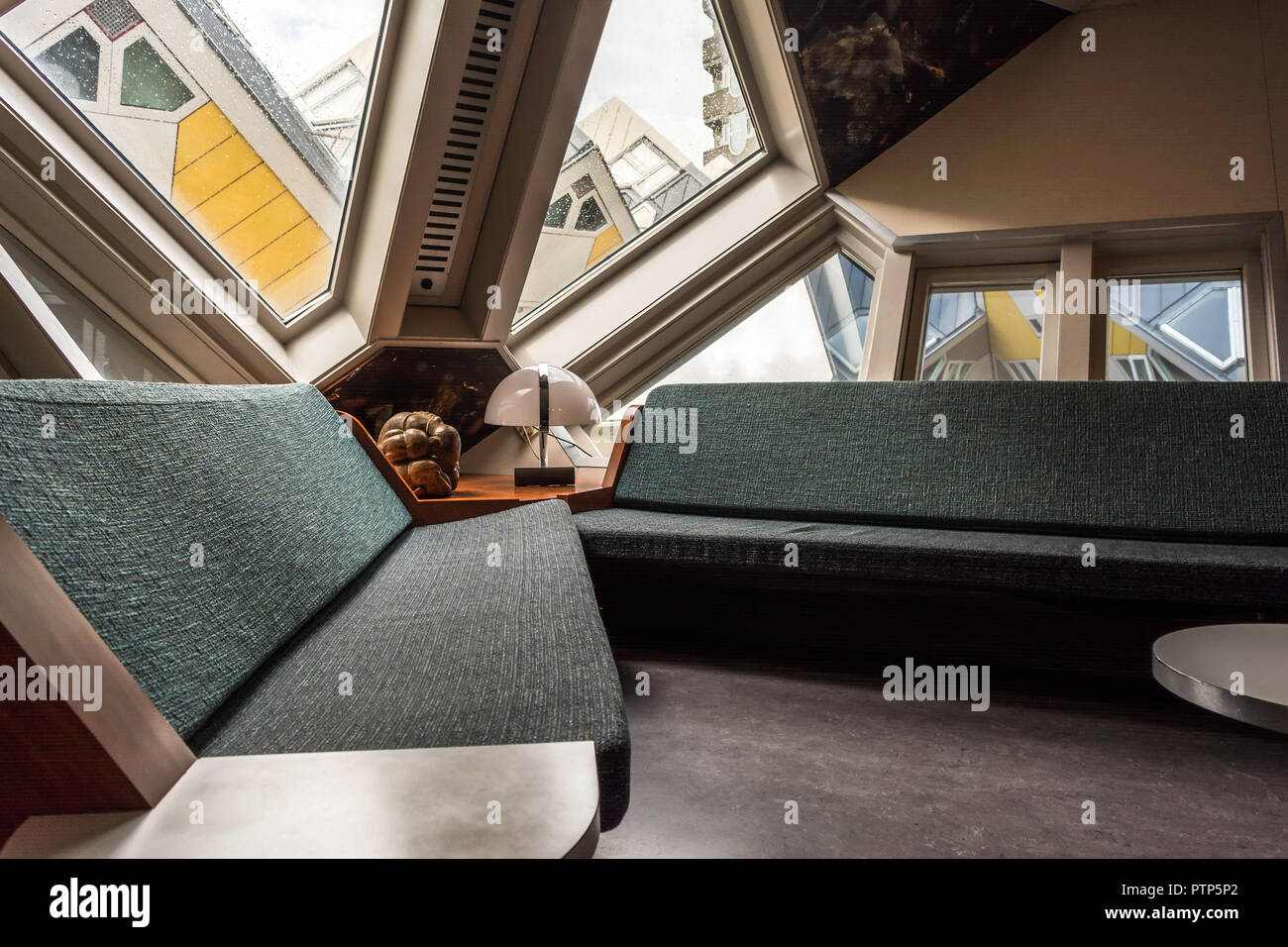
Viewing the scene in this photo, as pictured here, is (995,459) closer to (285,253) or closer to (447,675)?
(447,675)

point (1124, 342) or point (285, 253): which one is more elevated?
point (285, 253)

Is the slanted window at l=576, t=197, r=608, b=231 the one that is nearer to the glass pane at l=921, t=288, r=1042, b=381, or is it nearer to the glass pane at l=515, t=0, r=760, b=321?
the glass pane at l=515, t=0, r=760, b=321

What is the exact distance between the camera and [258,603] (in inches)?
42.6

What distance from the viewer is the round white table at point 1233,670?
1.03 meters

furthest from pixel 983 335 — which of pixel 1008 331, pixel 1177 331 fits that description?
pixel 1177 331

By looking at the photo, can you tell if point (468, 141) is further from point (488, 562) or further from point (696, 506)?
point (488, 562)

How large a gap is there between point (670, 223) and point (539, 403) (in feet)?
5.04

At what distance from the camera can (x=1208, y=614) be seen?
1991 mm

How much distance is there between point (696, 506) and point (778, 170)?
6.83 feet

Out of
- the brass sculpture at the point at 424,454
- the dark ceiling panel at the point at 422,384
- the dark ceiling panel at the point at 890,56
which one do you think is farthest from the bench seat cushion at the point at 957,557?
the dark ceiling panel at the point at 890,56

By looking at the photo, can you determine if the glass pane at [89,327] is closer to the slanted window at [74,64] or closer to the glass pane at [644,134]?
the slanted window at [74,64]

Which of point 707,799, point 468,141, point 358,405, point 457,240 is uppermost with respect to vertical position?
point 468,141
